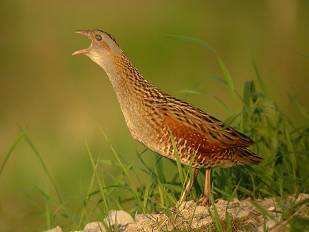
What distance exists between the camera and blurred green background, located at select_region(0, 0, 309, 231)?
45.0 feet

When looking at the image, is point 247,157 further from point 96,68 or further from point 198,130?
point 96,68

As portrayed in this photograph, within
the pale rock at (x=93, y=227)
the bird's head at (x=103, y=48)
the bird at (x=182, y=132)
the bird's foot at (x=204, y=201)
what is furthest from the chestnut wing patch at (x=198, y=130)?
the pale rock at (x=93, y=227)

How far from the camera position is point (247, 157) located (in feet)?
29.0

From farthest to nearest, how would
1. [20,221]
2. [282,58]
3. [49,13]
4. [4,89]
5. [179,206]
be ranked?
[49,13] < [4,89] < [282,58] < [20,221] < [179,206]

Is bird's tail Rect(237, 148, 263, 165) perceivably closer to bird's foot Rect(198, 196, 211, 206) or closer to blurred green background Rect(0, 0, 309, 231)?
bird's foot Rect(198, 196, 211, 206)

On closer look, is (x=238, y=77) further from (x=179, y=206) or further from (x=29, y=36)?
(x=179, y=206)

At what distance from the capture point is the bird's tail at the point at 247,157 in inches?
347

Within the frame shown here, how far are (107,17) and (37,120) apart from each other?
6.99 meters

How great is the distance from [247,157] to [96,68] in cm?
1036

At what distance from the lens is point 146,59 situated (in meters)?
18.9

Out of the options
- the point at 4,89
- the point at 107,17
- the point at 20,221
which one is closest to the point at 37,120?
the point at 4,89

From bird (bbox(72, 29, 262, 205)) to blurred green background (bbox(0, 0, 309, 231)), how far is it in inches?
80.8

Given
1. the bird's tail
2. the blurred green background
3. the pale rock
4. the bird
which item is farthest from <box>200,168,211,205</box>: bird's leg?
the blurred green background

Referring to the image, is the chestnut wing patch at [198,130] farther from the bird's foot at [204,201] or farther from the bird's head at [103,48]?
the bird's head at [103,48]
